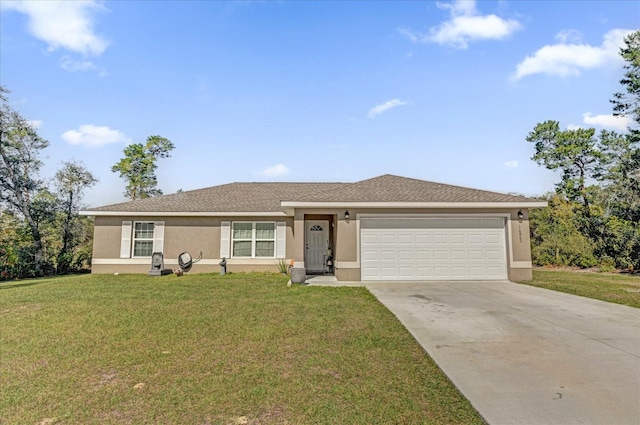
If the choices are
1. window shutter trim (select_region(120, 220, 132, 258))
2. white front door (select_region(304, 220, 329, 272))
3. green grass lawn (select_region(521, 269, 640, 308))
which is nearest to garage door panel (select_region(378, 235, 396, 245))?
white front door (select_region(304, 220, 329, 272))

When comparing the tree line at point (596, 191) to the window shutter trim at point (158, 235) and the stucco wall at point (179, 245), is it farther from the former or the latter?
the window shutter trim at point (158, 235)

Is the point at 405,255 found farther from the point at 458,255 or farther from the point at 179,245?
the point at 179,245

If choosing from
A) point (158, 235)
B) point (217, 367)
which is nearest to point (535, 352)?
point (217, 367)

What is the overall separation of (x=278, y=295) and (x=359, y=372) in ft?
16.6

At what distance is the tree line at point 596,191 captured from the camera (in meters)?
15.1

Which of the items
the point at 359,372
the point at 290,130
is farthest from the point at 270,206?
the point at 359,372

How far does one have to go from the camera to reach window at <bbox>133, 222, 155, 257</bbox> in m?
13.6

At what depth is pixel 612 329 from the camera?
5379mm

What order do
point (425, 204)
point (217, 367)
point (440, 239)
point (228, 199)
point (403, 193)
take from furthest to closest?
point (228, 199), point (403, 193), point (440, 239), point (425, 204), point (217, 367)

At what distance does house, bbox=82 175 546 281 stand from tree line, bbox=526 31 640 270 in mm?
7620

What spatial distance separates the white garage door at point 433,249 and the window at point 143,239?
355 inches

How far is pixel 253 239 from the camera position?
44.5 feet

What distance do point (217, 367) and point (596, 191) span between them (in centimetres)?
2382

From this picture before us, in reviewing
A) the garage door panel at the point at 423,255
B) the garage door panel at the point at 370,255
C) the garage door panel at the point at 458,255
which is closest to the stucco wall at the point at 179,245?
the garage door panel at the point at 370,255
